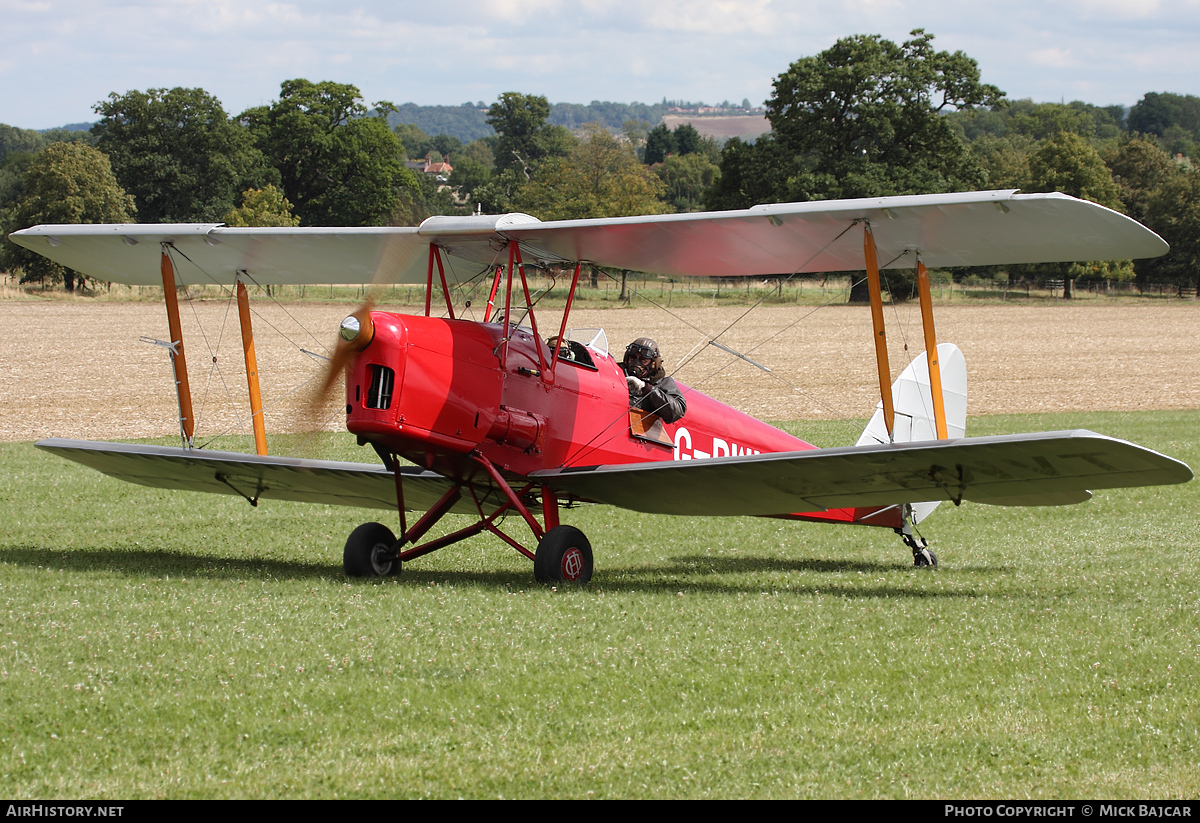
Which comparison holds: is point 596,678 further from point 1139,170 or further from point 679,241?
point 1139,170

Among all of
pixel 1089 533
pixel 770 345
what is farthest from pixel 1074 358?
pixel 1089 533

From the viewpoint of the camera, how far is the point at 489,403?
8.69 m

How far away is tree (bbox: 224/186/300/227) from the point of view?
232 ft

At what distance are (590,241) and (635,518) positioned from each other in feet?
18.1

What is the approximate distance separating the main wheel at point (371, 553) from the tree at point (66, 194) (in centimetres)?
6342

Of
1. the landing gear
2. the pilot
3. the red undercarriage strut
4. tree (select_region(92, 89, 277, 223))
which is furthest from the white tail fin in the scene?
tree (select_region(92, 89, 277, 223))

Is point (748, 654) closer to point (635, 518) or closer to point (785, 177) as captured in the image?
point (635, 518)

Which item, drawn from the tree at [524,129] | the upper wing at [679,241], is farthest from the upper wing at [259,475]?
the tree at [524,129]

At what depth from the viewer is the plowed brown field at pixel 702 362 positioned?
993 inches

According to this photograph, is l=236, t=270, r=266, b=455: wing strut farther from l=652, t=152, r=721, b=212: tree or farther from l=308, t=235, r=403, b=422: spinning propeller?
l=652, t=152, r=721, b=212: tree

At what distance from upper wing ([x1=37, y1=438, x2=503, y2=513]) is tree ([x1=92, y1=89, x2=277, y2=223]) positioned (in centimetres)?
7951

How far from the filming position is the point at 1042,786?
4.69 meters

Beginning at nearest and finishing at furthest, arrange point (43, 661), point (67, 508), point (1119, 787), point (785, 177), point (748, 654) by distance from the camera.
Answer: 1. point (1119, 787)
2. point (43, 661)
3. point (748, 654)
4. point (67, 508)
5. point (785, 177)

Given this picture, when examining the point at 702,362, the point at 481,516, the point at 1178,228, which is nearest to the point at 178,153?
the point at 702,362
